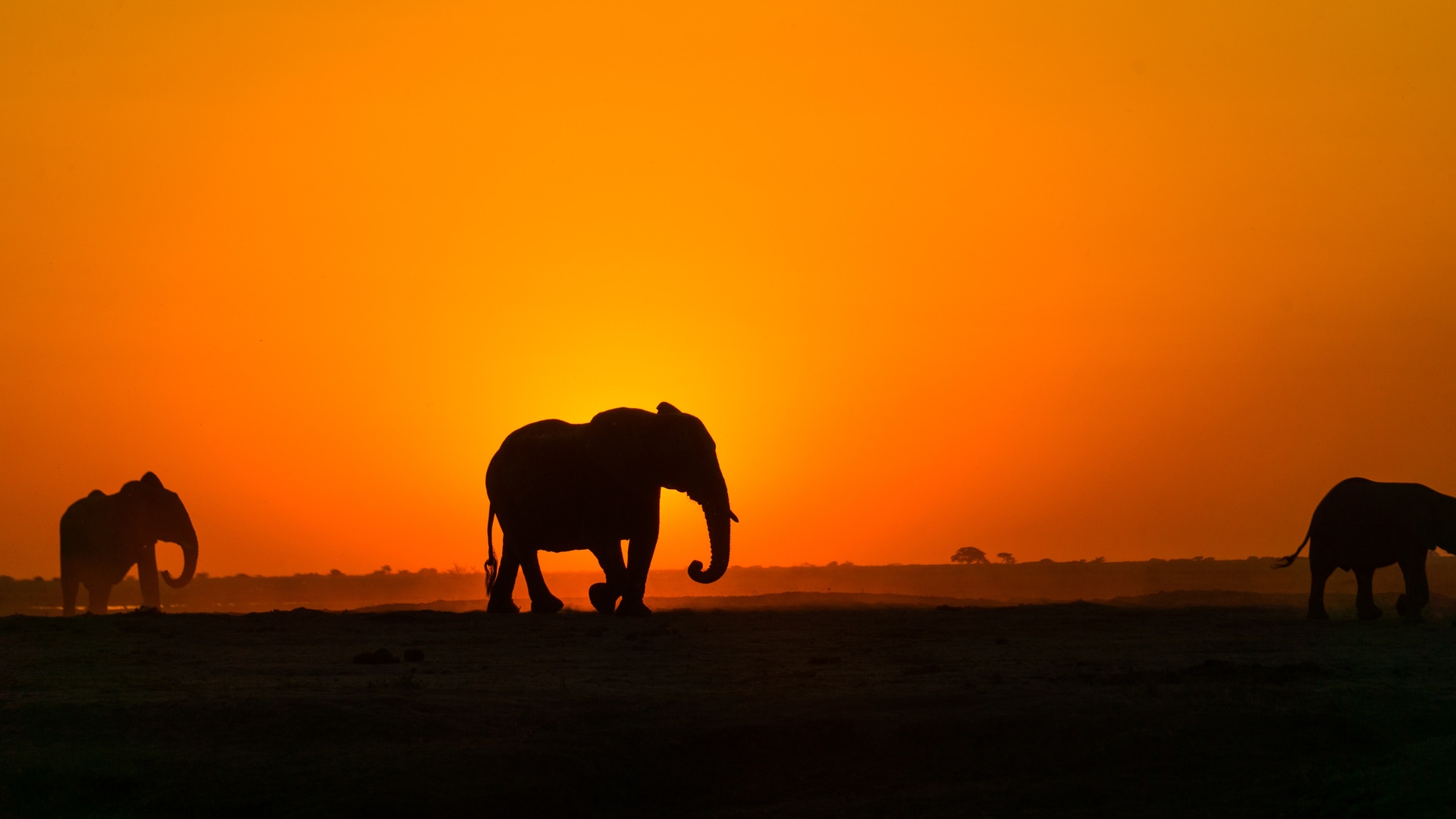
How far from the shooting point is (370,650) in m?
15.9

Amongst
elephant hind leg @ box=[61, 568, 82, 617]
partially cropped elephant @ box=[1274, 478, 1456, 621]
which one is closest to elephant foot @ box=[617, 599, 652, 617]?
partially cropped elephant @ box=[1274, 478, 1456, 621]

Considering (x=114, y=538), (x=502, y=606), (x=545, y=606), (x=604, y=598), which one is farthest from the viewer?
(x=114, y=538)

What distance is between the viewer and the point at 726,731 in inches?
422

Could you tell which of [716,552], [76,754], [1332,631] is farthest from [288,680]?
[1332,631]

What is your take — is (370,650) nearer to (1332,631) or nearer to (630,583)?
(630,583)

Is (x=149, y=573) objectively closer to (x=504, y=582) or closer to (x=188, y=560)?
(x=188, y=560)

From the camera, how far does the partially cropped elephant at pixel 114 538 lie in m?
31.3

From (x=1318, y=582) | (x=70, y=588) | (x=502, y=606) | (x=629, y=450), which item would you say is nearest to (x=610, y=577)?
(x=629, y=450)

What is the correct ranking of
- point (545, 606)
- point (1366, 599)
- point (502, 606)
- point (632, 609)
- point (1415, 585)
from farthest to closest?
point (502, 606)
point (545, 606)
point (1366, 599)
point (632, 609)
point (1415, 585)

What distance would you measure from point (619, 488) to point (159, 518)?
50.0 ft

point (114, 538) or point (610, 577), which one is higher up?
point (114, 538)

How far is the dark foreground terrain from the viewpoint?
9.05 metres

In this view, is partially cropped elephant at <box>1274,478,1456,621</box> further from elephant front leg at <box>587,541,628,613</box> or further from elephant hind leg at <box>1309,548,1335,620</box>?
elephant front leg at <box>587,541,628,613</box>

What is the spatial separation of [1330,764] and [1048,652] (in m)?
5.43
